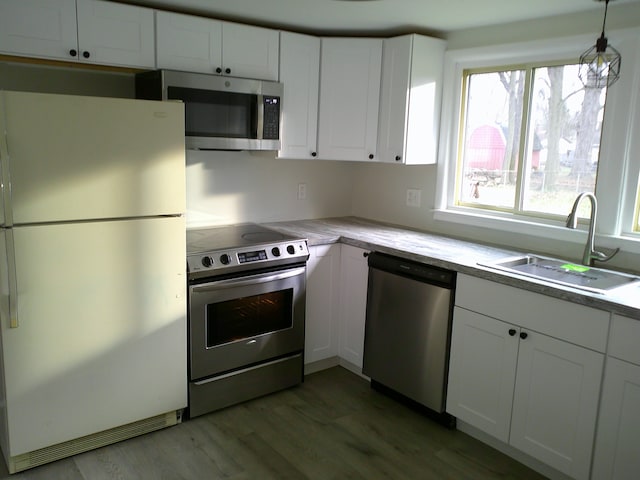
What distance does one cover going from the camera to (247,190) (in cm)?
360

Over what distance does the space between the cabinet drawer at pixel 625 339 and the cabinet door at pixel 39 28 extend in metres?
2.70

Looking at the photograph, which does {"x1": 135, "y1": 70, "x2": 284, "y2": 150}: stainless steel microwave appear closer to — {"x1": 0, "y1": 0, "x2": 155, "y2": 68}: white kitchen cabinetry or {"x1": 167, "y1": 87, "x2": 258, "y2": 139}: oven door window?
{"x1": 167, "y1": 87, "x2": 258, "y2": 139}: oven door window

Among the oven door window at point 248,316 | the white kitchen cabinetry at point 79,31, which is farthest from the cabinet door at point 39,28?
the oven door window at point 248,316

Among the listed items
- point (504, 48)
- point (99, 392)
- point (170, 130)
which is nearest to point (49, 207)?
point (170, 130)

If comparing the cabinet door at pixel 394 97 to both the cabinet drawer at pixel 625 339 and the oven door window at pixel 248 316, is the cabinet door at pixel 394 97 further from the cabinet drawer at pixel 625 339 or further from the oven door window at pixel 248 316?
the cabinet drawer at pixel 625 339

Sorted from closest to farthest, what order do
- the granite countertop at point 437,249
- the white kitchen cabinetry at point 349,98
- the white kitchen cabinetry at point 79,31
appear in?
the granite countertop at point 437,249 < the white kitchen cabinetry at point 79,31 < the white kitchen cabinetry at point 349,98

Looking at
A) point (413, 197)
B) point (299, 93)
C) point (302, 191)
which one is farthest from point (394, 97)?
point (302, 191)

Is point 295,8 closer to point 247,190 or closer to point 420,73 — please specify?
point 420,73

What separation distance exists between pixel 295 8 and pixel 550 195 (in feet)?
5.73

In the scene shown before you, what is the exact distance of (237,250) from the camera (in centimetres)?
286

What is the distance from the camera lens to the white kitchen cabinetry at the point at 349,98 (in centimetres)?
339

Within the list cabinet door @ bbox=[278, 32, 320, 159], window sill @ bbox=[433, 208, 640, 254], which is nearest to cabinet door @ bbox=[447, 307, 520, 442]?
window sill @ bbox=[433, 208, 640, 254]

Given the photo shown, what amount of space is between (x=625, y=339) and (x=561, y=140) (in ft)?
4.23

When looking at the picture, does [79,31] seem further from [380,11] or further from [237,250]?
[380,11]
